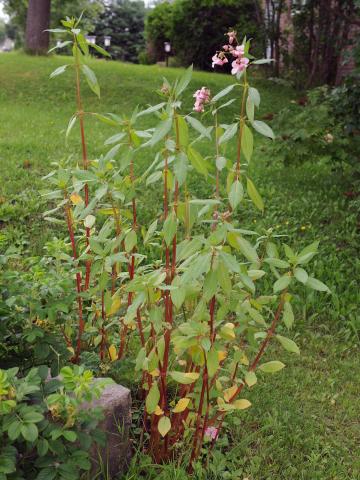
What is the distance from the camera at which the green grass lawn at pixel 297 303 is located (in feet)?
8.26

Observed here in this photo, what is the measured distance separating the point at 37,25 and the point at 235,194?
13147 millimetres

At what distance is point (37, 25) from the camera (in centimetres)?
1345

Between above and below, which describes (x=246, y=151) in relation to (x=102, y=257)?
above

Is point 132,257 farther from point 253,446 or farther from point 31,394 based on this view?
point 253,446

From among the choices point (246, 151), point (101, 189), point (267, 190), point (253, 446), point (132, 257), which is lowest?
point (253, 446)

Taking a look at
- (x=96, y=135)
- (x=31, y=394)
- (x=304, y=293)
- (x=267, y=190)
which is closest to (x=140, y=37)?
(x=96, y=135)

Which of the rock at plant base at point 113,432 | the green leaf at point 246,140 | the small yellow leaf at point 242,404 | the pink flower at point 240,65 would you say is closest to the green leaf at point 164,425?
the rock at plant base at point 113,432

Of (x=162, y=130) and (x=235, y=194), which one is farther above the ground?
(x=162, y=130)

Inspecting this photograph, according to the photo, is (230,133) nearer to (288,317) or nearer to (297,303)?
(288,317)

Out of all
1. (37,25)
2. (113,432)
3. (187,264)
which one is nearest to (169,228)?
(187,264)

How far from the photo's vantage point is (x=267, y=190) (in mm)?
5711

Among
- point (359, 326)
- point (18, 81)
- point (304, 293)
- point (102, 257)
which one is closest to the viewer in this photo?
point (102, 257)

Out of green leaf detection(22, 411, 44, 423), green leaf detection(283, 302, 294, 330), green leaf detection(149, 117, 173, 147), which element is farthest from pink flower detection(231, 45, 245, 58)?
green leaf detection(22, 411, 44, 423)

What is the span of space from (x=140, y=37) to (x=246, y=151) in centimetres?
3011
